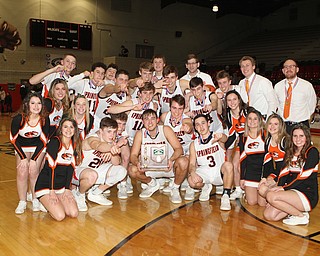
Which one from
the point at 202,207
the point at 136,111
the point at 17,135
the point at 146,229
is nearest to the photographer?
the point at 146,229

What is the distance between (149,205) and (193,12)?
72.9 ft

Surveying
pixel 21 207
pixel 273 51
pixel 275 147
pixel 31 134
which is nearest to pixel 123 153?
pixel 31 134

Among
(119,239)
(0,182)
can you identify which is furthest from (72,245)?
(0,182)

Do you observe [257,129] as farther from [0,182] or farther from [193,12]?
[193,12]

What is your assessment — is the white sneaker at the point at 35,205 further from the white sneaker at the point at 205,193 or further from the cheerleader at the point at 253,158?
the cheerleader at the point at 253,158

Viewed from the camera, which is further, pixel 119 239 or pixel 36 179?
pixel 36 179

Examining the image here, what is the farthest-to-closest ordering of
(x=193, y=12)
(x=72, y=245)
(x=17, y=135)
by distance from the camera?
(x=193, y=12)
(x=17, y=135)
(x=72, y=245)

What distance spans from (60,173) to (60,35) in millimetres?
16813

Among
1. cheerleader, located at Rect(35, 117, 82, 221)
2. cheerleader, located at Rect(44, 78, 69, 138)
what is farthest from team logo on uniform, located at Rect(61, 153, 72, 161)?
cheerleader, located at Rect(44, 78, 69, 138)

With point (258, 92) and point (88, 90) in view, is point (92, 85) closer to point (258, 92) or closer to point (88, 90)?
point (88, 90)

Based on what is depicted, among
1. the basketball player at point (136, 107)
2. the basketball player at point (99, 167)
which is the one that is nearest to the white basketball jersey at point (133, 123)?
the basketball player at point (136, 107)

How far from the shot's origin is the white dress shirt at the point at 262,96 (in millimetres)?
5418

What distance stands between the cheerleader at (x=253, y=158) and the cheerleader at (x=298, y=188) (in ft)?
1.87

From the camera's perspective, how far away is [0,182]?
5.86 meters
